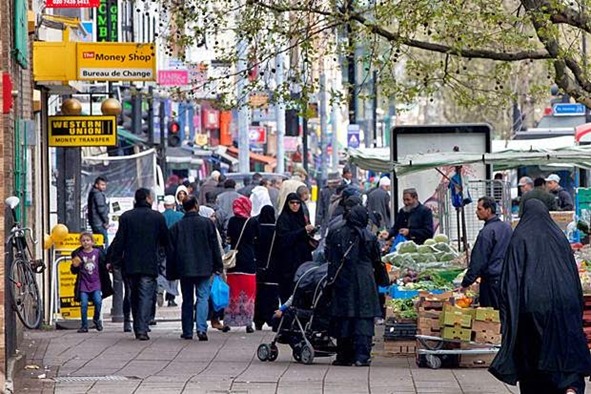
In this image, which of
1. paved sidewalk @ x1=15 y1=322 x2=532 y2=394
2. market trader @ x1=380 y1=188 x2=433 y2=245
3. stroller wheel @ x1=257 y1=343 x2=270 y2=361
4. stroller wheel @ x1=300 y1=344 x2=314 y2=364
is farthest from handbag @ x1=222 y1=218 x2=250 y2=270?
stroller wheel @ x1=300 y1=344 x2=314 y2=364

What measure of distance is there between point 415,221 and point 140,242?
4289 millimetres

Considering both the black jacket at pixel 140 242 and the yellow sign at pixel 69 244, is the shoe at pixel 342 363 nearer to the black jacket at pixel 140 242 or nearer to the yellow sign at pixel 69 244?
the black jacket at pixel 140 242

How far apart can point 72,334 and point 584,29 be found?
704 centimetres

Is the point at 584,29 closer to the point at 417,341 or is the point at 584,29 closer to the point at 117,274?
the point at 417,341

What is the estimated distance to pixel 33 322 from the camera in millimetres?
18016

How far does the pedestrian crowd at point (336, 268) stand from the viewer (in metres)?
10.7

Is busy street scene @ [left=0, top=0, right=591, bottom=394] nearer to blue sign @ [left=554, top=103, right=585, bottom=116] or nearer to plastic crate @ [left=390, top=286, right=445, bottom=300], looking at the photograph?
plastic crate @ [left=390, top=286, right=445, bottom=300]

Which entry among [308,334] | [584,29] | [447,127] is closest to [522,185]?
[447,127]

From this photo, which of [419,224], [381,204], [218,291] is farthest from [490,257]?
[381,204]

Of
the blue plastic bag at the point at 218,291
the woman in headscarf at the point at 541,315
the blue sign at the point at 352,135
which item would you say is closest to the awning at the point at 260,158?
the blue sign at the point at 352,135

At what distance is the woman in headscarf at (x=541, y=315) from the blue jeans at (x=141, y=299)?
26.8 feet

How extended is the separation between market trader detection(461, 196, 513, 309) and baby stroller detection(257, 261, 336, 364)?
1368 millimetres

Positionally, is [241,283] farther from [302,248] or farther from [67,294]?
[67,294]

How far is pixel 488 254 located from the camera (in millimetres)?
15297
